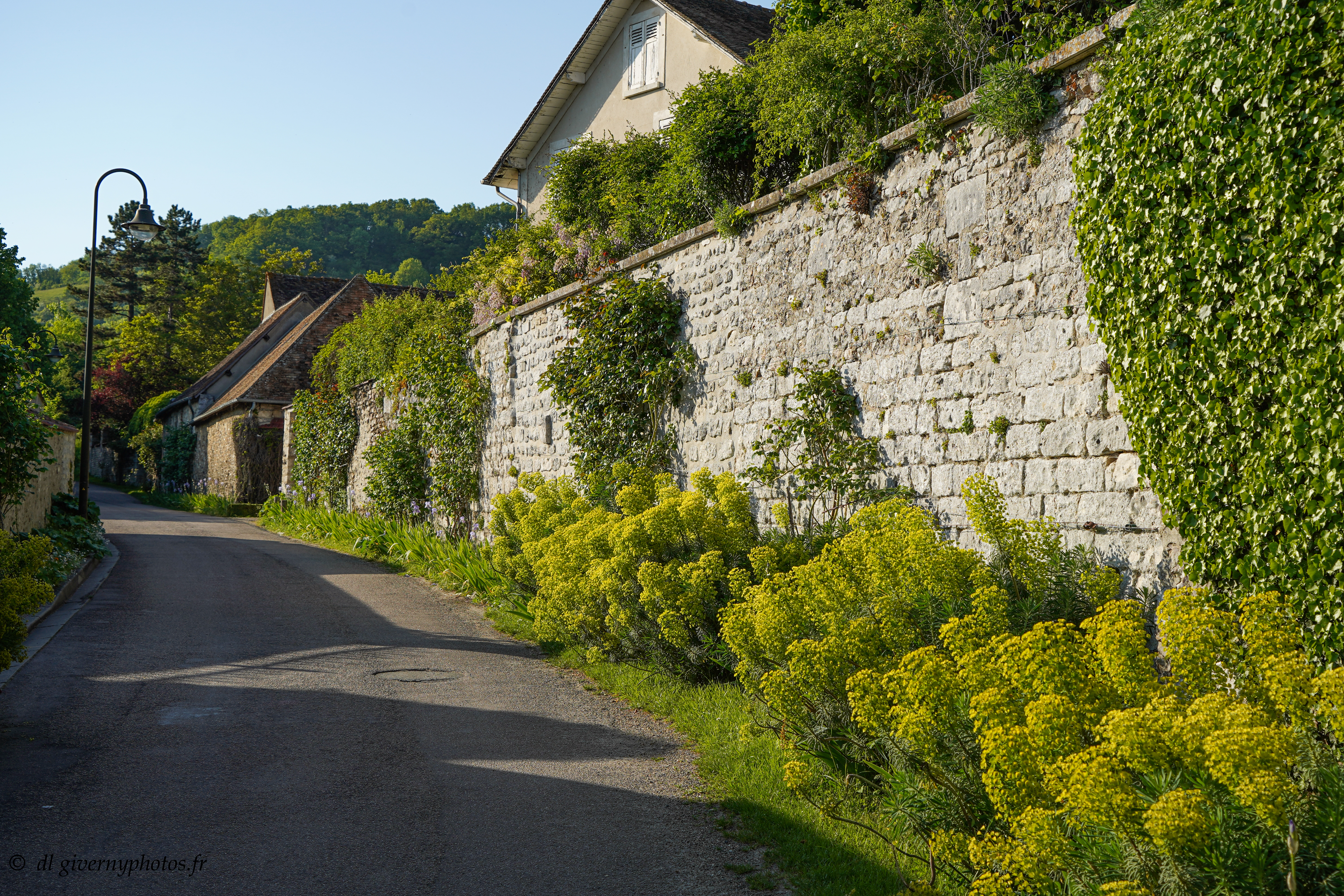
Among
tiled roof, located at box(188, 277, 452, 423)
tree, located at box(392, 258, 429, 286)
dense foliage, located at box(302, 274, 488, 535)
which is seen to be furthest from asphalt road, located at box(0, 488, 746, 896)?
tree, located at box(392, 258, 429, 286)

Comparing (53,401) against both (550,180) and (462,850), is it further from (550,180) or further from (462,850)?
(462,850)

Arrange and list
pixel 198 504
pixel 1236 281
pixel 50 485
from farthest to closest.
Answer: pixel 198 504 → pixel 50 485 → pixel 1236 281

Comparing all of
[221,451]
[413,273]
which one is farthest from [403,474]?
[413,273]

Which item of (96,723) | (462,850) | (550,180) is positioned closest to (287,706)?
(96,723)

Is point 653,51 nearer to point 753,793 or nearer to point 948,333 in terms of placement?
point 948,333

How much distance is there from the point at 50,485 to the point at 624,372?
10559mm

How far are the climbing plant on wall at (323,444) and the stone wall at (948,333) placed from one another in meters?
12.6

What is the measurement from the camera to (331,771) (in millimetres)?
5266

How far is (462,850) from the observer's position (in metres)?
4.24

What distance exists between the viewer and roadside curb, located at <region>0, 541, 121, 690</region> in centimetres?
751

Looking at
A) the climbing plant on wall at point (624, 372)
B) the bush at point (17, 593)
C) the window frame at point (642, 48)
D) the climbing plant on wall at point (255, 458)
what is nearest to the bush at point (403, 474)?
the climbing plant on wall at point (624, 372)

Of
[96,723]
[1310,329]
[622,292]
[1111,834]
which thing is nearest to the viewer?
[1111,834]

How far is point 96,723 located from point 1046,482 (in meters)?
6.05

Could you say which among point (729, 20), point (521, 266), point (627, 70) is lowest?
point (521, 266)
